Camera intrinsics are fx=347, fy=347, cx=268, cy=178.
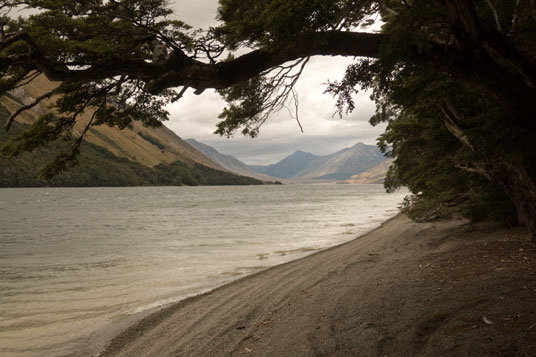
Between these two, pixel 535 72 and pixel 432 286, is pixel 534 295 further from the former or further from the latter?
pixel 535 72

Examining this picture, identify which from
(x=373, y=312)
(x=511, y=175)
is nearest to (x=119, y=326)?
(x=373, y=312)

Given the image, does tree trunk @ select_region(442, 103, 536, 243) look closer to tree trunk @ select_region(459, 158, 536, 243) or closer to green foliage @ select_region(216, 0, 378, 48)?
tree trunk @ select_region(459, 158, 536, 243)

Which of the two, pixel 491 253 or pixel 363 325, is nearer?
pixel 363 325

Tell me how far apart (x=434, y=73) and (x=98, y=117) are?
719cm

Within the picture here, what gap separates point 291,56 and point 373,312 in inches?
175

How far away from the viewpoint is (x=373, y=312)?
5.92 meters

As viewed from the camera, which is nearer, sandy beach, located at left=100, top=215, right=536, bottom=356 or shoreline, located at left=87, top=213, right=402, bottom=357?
sandy beach, located at left=100, top=215, right=536, bottom=356

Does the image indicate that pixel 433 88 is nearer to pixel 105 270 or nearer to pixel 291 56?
pixel 291 56

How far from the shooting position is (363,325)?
5.42 meters

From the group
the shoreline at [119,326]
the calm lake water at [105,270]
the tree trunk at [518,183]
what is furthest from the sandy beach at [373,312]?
the calm lake water at [105,270]

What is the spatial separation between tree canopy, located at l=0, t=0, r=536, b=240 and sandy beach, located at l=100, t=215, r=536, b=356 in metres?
2.31

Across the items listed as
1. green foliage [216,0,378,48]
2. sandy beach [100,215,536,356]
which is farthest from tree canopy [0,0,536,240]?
sandy beach [100,215,536,356]

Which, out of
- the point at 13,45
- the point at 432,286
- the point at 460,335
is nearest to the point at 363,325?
the point at 460,335

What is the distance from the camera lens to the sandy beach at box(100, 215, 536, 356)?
4.51 m
